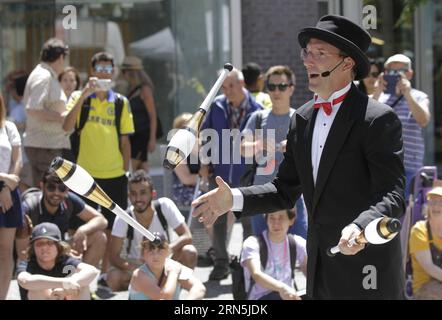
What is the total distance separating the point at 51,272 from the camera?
6527mm

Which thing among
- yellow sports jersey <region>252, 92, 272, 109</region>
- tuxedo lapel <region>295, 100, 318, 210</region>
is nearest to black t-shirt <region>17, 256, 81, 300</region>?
yellow sports jersey <region>252, 92, 272, 109</region>

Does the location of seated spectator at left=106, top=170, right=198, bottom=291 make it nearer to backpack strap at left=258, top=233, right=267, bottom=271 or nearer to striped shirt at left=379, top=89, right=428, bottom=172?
backpack strap at left=258, top=233, right=267, bottom=271

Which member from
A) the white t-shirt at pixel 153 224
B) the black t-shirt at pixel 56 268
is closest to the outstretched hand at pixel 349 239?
the black t-shirt at pixel 56 268

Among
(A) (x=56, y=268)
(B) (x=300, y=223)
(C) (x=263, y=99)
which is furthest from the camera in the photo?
(C) (x=263, y=99)

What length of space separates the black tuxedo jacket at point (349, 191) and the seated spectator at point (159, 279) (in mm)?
2076

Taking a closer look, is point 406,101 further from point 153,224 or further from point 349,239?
point 349,239

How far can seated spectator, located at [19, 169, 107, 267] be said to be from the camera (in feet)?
23.9

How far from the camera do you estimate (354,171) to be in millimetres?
4223

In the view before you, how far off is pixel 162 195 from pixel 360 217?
4.07m

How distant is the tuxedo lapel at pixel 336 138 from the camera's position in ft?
13.9

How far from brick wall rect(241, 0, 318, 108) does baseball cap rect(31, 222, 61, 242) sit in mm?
2143

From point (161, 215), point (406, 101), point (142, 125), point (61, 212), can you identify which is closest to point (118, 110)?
point (61, 212)

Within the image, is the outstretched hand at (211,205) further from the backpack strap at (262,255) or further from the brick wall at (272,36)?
the brick wall at (272,36)

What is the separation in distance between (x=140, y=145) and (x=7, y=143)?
2194 mm
